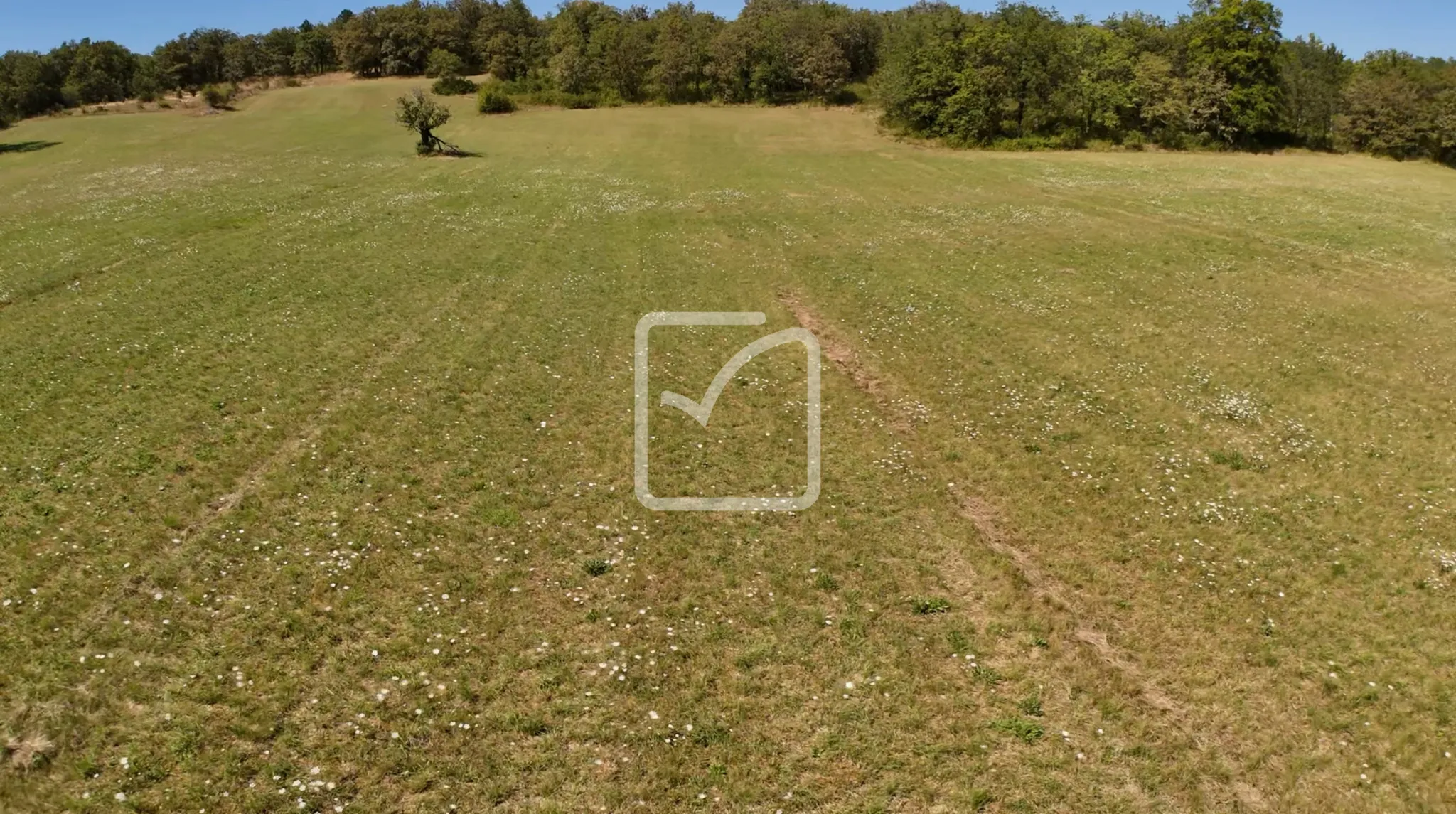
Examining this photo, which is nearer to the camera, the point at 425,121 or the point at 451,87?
the point at 425,121

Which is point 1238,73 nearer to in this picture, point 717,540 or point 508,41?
point 717,540

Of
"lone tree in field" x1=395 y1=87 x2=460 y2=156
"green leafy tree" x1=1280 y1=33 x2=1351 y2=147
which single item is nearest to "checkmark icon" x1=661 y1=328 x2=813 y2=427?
"lone tree in field" x1=395 y1=87 x2=460 y2=156

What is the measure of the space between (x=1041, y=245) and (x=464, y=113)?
79439 millimetres

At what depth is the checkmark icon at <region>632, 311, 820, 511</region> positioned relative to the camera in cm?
1448

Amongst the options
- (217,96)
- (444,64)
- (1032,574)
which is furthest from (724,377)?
(444,64)

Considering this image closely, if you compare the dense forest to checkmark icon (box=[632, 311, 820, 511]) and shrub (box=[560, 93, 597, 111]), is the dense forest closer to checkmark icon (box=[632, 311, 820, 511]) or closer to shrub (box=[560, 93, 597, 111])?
shrub (box=[560, 93, 597, 111])

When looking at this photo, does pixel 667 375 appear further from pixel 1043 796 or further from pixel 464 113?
pixel 464 113

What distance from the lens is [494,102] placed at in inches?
3543

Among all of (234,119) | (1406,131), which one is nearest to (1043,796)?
(1406,131)

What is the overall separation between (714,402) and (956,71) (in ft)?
234

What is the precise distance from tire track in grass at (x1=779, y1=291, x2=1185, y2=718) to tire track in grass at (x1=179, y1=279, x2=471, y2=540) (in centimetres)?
1344

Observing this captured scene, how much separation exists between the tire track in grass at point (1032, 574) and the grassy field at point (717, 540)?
A: 3.0 inches

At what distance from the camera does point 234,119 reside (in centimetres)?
8312

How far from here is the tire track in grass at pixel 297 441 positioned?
43.3 ft
